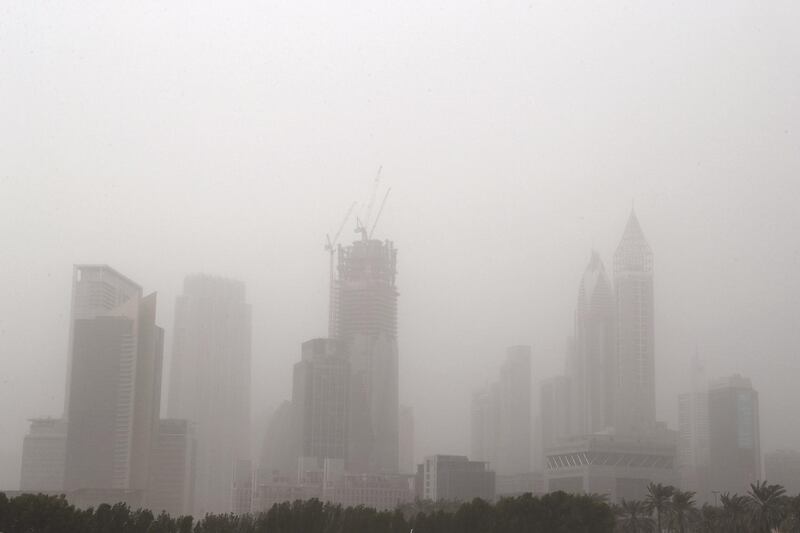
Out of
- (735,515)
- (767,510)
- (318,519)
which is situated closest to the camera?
(318,519)

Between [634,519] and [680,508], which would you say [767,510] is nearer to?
[680,508]

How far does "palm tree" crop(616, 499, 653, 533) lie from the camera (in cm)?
14399

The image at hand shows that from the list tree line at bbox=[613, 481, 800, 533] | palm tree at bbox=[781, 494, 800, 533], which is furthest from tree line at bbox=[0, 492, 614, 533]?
tree line at bbox=[613, 481, 800, 533]

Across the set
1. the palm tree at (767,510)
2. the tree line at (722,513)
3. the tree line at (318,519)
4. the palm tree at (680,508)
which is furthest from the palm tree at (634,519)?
the tree line at (318,519)

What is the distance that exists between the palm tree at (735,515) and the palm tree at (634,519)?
976 centimetres

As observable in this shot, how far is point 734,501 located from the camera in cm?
14312

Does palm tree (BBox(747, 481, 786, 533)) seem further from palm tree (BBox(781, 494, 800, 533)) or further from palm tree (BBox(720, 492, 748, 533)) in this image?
palm tree (BBox(720, 492, 748, 533))

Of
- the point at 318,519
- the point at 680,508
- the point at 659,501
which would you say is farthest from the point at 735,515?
the point at 318,519

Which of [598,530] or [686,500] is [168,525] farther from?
[686,500]

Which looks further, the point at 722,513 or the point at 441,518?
the point at 722,513

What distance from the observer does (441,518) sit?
11381 centimetres

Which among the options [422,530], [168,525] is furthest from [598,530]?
[168,525]

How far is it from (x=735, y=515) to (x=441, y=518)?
147 ft

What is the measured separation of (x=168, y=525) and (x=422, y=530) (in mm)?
26319
